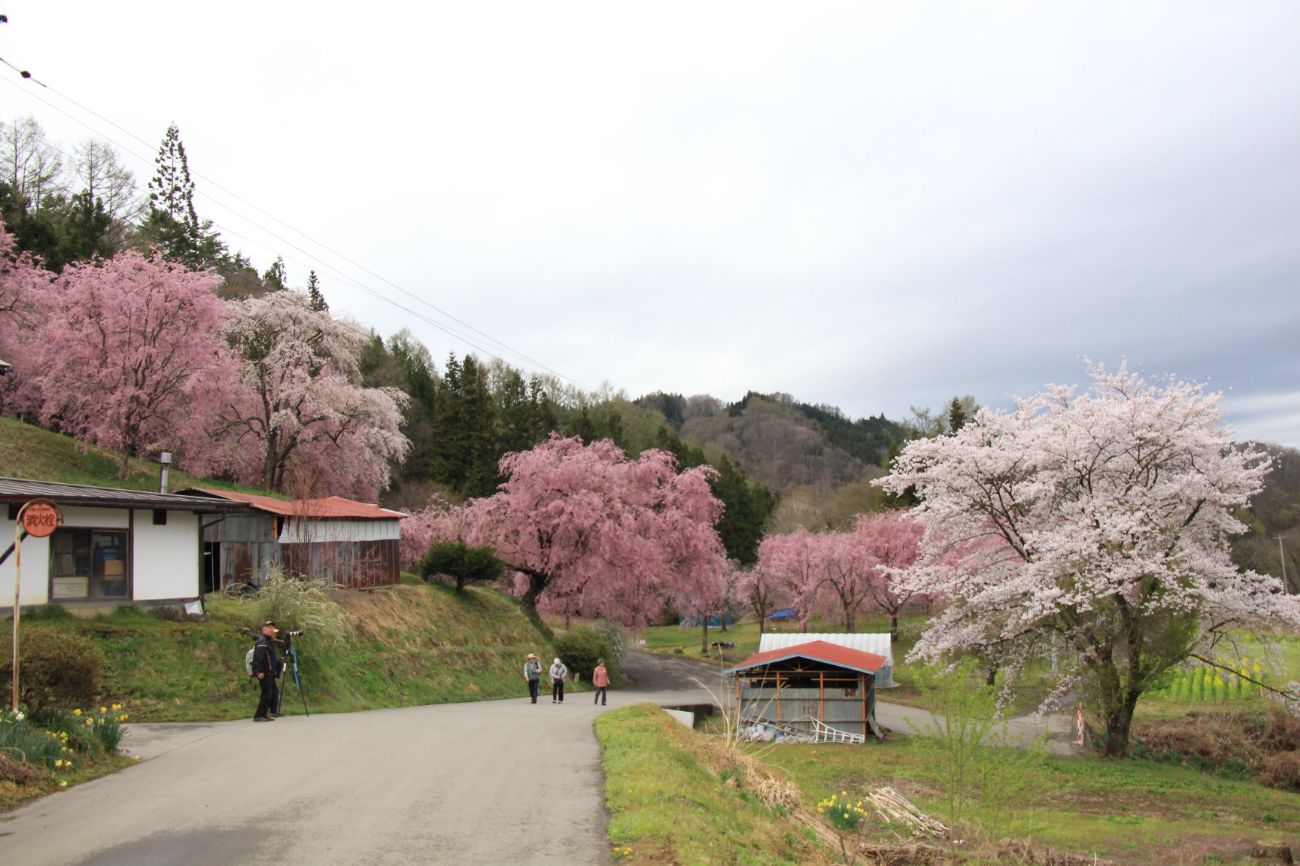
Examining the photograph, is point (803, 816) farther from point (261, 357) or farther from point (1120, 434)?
point (261, 357)

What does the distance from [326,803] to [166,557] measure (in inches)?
532

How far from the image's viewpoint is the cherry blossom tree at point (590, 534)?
123 ft

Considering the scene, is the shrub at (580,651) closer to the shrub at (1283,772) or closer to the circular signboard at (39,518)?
the shrub at (1283,772)

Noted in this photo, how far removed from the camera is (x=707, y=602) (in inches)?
1706

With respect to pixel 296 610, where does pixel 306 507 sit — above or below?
above

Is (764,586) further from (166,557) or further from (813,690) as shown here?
(166,557)

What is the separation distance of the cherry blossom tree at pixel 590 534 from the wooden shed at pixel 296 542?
24.4 feet

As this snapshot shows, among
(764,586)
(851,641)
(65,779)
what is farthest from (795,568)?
(65,779)

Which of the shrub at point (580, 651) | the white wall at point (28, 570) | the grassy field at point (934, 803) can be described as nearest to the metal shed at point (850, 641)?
the shrub at point (580, 651)

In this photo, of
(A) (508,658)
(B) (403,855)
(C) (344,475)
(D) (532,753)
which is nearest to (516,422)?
(C) (344,475)

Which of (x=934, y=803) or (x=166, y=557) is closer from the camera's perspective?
(x=934, y=803)

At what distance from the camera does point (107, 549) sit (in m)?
19.5

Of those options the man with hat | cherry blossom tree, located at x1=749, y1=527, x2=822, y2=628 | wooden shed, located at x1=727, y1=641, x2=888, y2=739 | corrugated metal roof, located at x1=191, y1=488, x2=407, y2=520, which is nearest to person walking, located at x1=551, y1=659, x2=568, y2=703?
wooden shed, located at x1=727, y1=641, x2=888, y2=739

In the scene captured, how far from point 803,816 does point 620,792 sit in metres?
2.80
